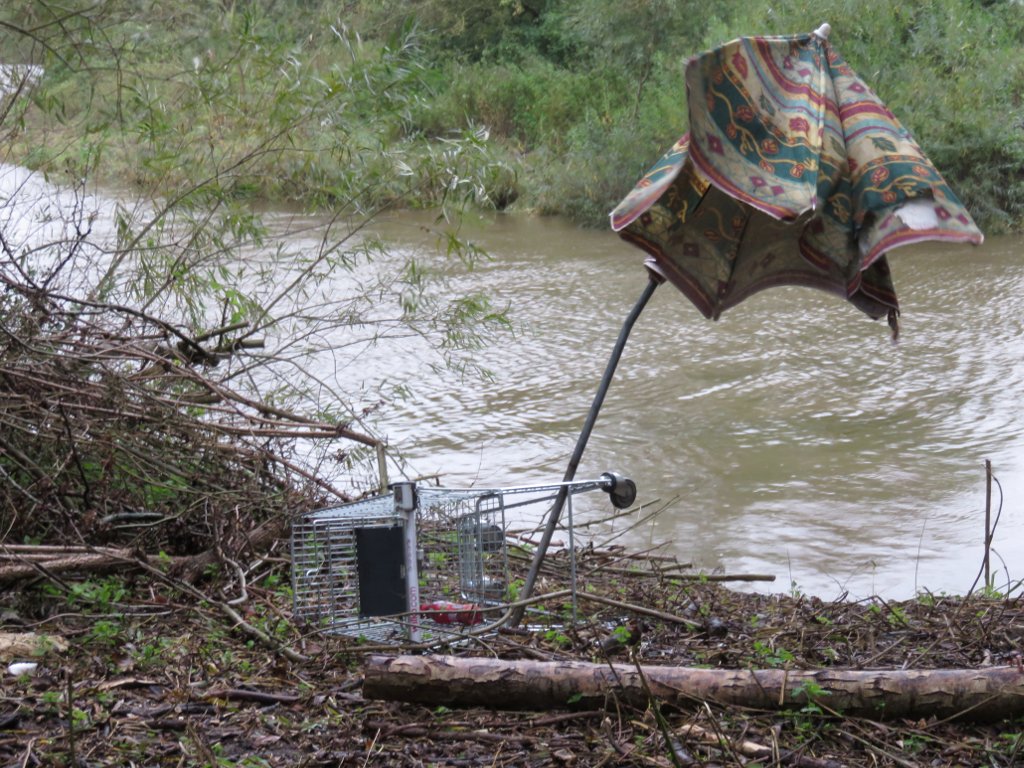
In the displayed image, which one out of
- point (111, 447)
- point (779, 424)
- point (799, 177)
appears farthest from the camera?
point (779, 424)

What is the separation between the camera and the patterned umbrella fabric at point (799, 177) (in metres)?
2.87

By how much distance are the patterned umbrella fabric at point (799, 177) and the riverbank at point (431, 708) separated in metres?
1.03

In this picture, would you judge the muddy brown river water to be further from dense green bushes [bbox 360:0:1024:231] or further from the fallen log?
dense green bushes [bbox 360:0:1024:231]

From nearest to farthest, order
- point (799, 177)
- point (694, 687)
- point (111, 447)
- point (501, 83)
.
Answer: point (694, 687)
point (799, 177)
point (111, 447)
point (501, 83)

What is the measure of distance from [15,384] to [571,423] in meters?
4.65

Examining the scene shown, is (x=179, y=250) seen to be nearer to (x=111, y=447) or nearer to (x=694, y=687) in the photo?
(x=111, y=447)

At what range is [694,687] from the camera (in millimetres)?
2607

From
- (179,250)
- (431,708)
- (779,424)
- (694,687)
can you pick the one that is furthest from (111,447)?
(779,424)

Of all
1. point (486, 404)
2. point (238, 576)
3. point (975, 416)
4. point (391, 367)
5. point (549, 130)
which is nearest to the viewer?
point (238, 576)

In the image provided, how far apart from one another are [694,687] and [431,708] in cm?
62

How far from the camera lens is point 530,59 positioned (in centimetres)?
2398

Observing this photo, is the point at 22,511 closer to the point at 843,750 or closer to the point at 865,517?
the point at 843,750

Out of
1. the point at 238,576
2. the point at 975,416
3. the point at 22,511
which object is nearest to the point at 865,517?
the point at 975,416

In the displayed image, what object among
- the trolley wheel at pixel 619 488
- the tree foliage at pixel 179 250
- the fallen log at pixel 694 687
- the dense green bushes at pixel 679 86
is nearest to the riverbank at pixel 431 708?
the fallen log at pixel 694 687
